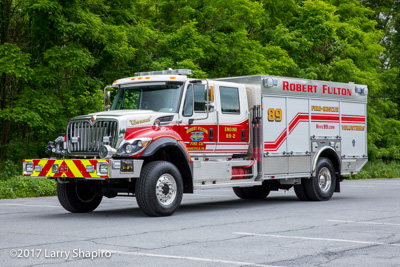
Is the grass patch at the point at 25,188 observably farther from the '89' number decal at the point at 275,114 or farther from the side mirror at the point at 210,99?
the '89' number decal at the point at 275,114

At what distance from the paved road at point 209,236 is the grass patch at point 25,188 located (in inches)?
107

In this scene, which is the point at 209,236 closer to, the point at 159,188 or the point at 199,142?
the point at 159,188

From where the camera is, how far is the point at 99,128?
1184 cm

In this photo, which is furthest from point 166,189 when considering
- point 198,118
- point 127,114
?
point 198,118

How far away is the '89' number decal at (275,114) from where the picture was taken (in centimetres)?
1427

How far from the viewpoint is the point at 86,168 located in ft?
36.4

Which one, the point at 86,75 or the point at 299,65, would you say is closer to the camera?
the point at 86,75

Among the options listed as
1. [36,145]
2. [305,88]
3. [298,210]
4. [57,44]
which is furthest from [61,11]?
[298,210]

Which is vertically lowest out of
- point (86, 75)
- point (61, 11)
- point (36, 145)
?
point (36, 145)

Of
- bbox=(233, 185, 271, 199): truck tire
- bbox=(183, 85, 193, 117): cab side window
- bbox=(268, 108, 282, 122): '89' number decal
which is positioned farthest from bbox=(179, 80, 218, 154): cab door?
bbox=(233, 185, 271, 199): truck tire

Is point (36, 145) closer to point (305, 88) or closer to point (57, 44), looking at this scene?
point (57, 44)

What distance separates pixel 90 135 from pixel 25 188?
674cm

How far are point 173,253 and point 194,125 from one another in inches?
213

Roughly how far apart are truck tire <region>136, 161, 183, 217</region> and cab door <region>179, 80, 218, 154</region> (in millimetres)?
965
